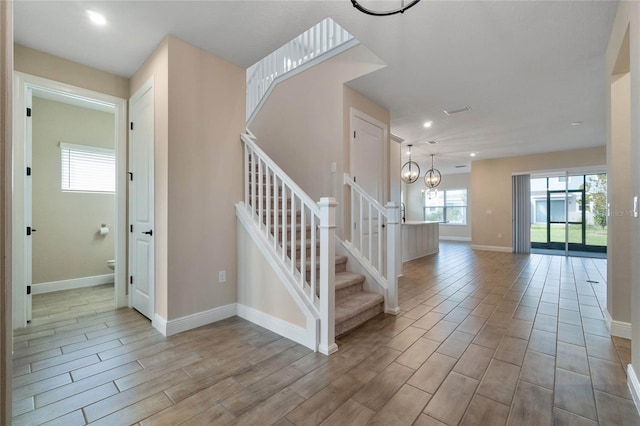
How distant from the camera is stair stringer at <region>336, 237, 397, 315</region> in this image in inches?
123

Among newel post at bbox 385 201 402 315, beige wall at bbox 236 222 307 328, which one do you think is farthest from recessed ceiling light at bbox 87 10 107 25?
newel post at bbox 385 201 402 315

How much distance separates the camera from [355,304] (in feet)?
9.08

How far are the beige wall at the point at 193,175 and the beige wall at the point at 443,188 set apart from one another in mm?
9924

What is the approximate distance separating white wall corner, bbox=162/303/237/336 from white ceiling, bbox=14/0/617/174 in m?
2.65

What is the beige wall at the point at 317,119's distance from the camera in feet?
11.8

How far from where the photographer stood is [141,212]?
3.01 metres

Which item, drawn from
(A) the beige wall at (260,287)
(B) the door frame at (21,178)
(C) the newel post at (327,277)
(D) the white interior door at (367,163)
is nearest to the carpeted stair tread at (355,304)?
(C) the newel post at (327,277)

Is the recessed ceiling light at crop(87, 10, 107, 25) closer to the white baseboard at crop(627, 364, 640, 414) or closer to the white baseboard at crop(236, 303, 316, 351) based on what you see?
the white baseboard at crop(236, 303, 316, 351)

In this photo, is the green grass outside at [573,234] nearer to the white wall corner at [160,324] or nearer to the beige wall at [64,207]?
the white wall corner at [160,324]

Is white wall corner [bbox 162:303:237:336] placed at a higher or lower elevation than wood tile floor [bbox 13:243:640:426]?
higher

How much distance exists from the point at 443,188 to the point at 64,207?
1146 centimetres

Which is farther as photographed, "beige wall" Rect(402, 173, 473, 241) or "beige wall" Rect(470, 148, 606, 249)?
"beige wall" Rect(402, 173, 473, 241)

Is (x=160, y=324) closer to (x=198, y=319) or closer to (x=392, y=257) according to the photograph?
(x=198, y=319)

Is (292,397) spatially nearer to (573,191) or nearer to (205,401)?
(205,401)
